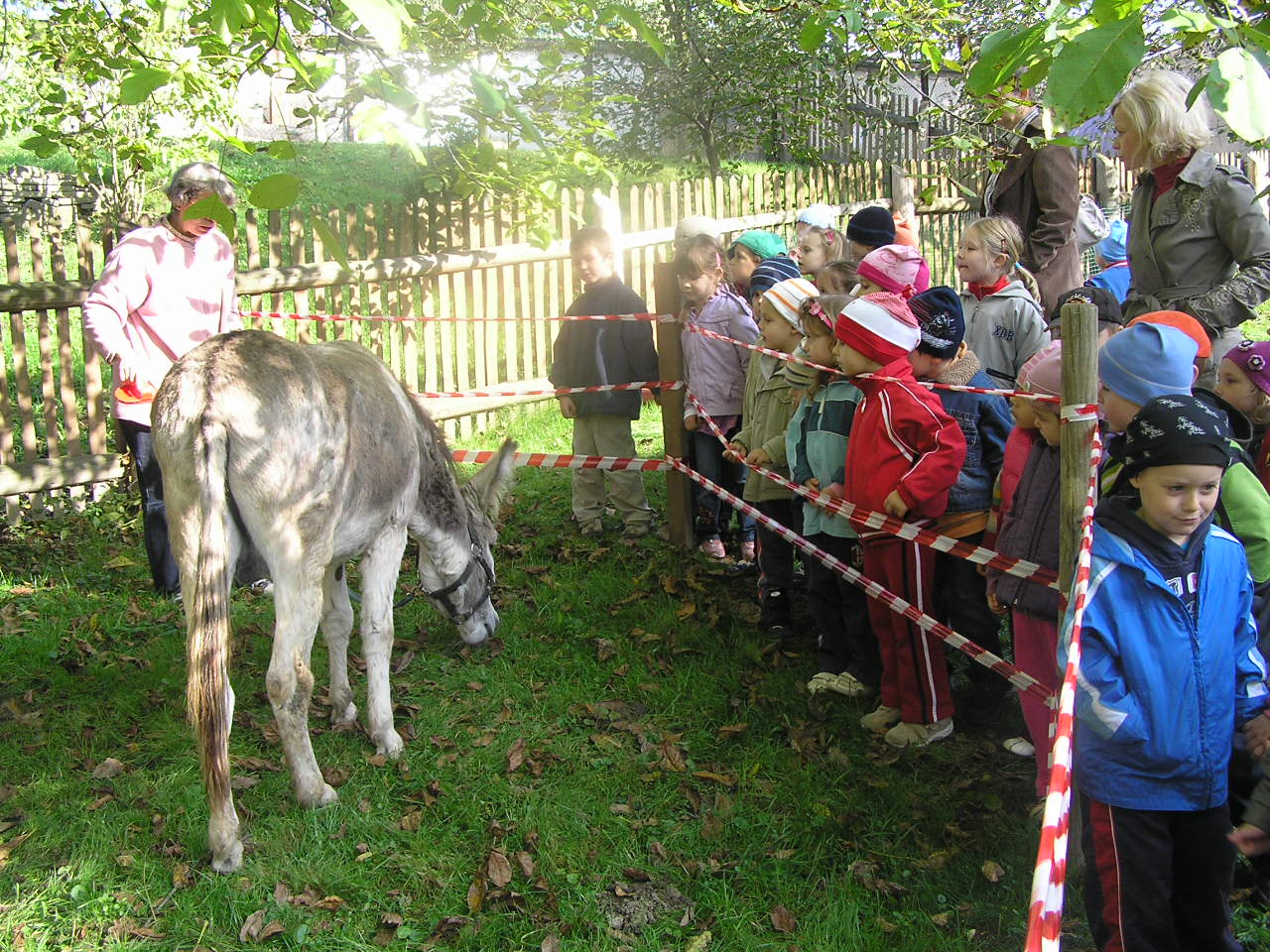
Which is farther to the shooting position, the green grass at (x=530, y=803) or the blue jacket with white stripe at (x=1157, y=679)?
the green grass at (x=530, y=803)

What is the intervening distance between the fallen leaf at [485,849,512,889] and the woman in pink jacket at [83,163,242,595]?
3349 millimetres

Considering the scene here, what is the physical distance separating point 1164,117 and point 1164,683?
263 cm

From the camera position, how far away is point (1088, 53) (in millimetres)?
1939

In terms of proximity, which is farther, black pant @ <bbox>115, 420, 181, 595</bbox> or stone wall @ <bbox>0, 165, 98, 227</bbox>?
stone wall @ <bbox>0, 165, 98, 227</bbox>

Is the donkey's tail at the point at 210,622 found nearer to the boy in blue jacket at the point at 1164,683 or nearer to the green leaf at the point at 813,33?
the green leaf at the point at 813,33

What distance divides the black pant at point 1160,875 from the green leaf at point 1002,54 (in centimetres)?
182

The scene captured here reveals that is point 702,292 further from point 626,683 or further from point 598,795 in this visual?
point 598,795

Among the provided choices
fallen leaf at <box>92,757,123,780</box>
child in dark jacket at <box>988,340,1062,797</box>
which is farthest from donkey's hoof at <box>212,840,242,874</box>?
child in dark jacket at <box>988,340,1062,797</box>

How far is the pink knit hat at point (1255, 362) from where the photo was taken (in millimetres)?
3500

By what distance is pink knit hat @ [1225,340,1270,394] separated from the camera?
350cm

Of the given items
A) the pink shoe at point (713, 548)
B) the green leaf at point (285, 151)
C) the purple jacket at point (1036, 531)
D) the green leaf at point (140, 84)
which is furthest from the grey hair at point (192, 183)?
the purple jacket at point (1036, 531)

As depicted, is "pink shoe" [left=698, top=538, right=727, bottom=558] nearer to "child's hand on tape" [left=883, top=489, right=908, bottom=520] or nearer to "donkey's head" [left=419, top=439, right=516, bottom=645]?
"donkey's head" [left=419, top=439, right=516, bottom=645]

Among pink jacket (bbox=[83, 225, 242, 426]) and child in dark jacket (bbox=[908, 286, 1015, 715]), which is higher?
pink jacket (bbox=[83, 225, 242, 426])

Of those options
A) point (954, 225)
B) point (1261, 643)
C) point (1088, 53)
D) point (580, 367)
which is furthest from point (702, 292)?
point (954, 225)
